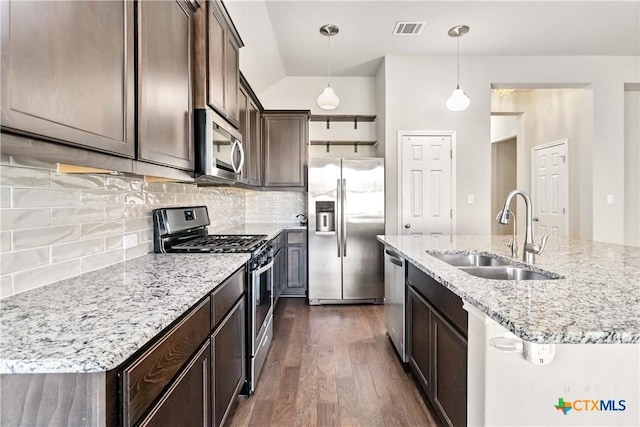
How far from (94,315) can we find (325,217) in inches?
128

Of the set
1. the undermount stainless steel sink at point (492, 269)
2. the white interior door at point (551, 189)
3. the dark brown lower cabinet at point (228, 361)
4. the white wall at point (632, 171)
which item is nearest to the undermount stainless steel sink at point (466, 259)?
the undermount stainless steel sink at point (492, 269)

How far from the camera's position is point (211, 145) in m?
1.87

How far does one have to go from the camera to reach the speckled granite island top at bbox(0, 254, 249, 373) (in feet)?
2.24

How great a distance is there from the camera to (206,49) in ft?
6.08

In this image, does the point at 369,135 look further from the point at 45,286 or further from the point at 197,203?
the point at 45,286

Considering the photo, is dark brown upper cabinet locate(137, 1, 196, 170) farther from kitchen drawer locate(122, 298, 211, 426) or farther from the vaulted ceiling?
the vaulted ceiling

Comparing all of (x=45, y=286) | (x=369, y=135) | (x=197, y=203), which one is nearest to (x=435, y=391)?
(x=45, y=286)

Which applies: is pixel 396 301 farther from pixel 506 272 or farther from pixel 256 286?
pixel 256 286

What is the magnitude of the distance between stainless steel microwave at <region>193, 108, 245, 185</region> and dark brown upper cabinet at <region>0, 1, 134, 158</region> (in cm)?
64

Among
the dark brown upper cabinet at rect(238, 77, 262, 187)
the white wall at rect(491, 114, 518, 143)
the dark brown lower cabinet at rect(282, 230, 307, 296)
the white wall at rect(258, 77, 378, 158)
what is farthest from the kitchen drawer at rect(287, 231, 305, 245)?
the white wall at rect(491, 114, 518, 143)

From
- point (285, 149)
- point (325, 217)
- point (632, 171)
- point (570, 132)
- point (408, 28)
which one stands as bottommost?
point (325, 217)

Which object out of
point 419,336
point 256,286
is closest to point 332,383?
point 419,336

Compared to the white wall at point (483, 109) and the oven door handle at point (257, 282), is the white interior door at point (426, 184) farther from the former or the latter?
the oven door handle at point (257, 282)

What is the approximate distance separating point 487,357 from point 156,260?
1604mm
